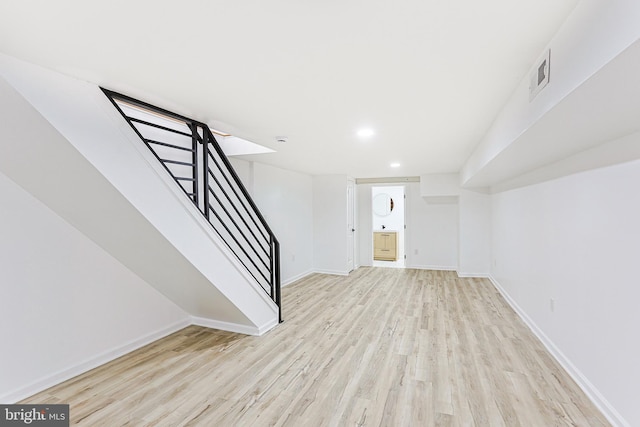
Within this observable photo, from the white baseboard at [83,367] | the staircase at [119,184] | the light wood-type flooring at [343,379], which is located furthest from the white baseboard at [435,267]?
the white baseboard at [83,367]

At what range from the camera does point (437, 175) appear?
263 inches

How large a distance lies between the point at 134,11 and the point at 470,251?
6574mm

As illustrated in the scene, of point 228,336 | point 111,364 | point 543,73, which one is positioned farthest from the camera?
point 228,336

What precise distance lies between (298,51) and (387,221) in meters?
8.25

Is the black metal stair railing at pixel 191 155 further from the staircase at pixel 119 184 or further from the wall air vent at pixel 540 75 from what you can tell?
the wall air vent at pixel 540 75

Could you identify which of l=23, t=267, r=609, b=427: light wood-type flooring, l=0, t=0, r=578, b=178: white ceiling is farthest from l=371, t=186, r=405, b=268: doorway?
l=0, t=0, r=578, b=178: white ceiling

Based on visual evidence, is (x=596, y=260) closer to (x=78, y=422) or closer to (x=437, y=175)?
(x=78, y=422)

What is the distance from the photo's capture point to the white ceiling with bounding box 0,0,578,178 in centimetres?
124

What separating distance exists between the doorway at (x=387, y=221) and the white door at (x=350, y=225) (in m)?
1.72

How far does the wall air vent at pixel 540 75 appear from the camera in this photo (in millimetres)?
1470

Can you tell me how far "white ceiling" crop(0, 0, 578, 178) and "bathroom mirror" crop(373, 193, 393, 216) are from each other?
6.76 m

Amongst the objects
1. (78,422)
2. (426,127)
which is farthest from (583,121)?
(78,422)

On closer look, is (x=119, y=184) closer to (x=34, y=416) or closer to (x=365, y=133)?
(x=34, y=416)

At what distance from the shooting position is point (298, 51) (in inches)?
61.7
